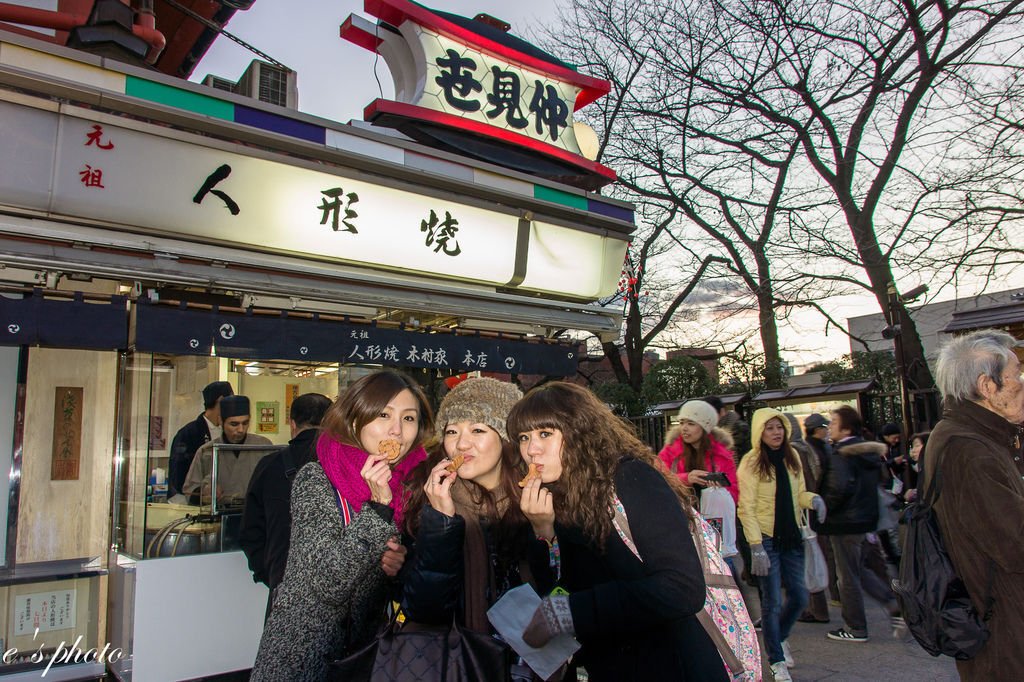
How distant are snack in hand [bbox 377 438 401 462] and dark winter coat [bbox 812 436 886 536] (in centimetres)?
501

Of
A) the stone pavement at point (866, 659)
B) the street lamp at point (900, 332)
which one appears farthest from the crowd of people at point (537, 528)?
the street lamp at point (900, 332)

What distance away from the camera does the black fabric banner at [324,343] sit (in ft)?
14.8

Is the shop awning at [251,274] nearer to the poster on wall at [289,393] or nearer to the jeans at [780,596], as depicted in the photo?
the poster on wall at [289,393]

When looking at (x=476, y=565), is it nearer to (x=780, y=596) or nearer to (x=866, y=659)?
(x=780, y=596)

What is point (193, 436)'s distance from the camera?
5.57 meters

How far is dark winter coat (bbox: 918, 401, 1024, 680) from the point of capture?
101 inches

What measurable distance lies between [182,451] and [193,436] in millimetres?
145

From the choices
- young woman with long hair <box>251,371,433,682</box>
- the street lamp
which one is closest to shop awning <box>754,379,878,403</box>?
the street lamp

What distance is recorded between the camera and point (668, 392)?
17016mm

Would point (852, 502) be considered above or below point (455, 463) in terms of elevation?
below

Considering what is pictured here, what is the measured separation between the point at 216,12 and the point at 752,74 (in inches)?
455

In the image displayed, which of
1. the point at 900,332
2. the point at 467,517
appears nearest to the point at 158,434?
the point at 467,517

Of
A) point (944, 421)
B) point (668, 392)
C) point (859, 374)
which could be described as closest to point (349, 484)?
point (944, 421)

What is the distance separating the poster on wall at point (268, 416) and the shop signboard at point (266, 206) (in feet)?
7.83
